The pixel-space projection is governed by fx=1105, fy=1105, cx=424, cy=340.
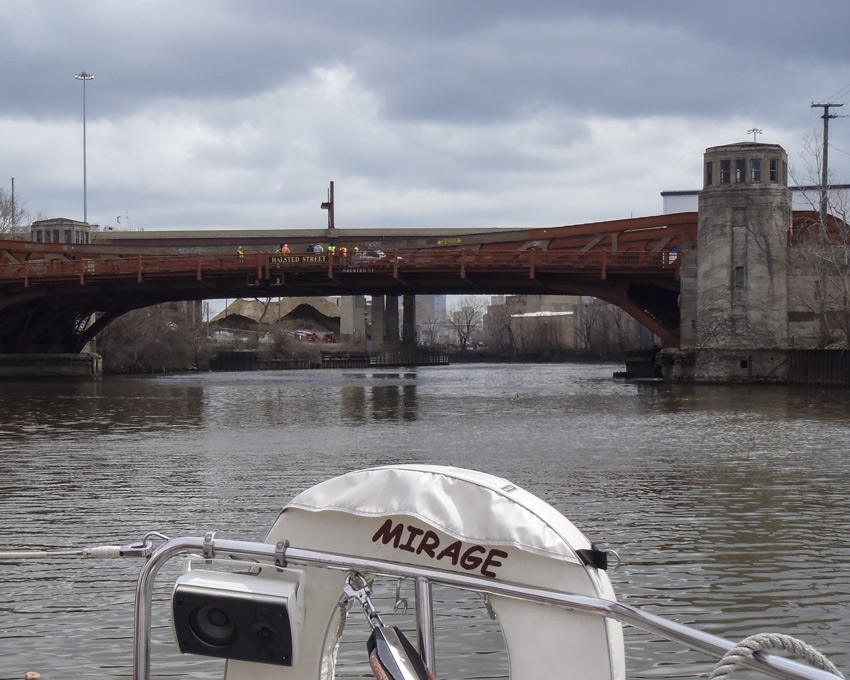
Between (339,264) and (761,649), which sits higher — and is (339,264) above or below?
above

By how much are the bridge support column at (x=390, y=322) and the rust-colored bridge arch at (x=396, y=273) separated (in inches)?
1344

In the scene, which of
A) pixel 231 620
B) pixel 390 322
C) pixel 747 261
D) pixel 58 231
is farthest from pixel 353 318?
pixel 231 620

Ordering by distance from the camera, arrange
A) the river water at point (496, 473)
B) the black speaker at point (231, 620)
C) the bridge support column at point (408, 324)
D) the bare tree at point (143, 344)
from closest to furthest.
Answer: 1. the black speaker at point (231, 620)
2. the river water at point (496, 473)
3. the bare tree at point (143, 344)
4. the bridge support column at point (408, 324)

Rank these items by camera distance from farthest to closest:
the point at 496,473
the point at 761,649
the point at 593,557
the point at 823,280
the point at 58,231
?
the point at 58,231 → the point at 823,280 → the point at 496,473 → the point at 593,557 → the point at 761,649

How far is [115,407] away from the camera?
3544 cm

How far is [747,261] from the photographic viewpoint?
1901 inches

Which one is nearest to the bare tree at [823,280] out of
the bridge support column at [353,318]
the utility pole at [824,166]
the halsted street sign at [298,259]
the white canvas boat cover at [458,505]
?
the utility pole at [824,166]

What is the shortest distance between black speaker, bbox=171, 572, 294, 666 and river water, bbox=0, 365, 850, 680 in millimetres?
2578

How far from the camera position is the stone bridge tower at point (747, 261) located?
1890 inches

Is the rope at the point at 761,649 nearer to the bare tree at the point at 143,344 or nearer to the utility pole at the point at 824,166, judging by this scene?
the utility pole at the point at 824,166

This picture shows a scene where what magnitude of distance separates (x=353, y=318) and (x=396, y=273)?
5886 cm

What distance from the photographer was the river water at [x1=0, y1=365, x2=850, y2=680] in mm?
8320

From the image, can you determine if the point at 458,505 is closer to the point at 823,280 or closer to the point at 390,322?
the point at 823,280

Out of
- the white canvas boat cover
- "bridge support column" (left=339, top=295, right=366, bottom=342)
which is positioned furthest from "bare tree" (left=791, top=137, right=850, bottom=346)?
"bridge support column" (left=339, top=295, right=366, bottom=342)
